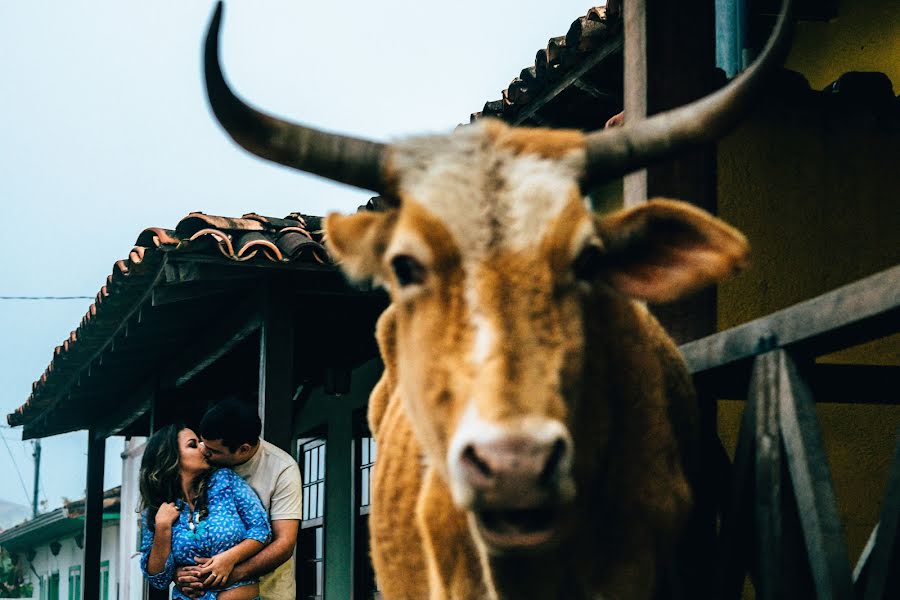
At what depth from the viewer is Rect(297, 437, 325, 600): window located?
12875 mm

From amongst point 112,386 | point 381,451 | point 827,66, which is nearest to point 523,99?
point 827,66

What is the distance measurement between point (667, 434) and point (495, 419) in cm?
100

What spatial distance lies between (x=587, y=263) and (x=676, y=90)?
1.53 m

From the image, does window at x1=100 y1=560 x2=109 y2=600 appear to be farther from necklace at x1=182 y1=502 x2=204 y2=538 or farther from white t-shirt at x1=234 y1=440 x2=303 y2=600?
necklace at x1=182 y1=502 x2=204 y2=538

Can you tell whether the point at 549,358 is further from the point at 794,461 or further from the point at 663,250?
the point at 794,461

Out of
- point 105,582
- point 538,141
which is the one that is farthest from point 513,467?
point 105,582

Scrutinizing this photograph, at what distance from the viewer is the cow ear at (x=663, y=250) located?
3037 mm

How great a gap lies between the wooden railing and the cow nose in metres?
0.78

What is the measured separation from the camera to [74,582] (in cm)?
3123

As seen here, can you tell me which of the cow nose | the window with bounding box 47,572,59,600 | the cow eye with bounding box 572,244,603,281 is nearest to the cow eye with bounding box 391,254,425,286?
the cow eye with bounding box 572,244,603,281

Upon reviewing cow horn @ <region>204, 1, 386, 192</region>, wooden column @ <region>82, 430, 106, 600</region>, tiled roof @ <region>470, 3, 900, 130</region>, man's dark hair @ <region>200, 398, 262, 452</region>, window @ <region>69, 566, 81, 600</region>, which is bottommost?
window @ <region>69, 566, 81, 600</region>

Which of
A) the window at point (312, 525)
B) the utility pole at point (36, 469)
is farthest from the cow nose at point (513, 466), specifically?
the utility pole at point (36, 469)

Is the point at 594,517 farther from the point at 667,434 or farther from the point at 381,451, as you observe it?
the point at 381,451

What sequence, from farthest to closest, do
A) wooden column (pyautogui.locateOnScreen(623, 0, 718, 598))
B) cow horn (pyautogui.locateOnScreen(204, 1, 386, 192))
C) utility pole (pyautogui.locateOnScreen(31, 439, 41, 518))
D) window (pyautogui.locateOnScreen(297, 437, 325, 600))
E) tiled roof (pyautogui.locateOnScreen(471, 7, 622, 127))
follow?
utility pole (pyautogui.locateOnScreen(31, 439, 41, 518)) < window (pyautogui.locateOnScreen(297, 437, 325, 600)) < tiled roof (pyautogui.locateOnScreen(471, 7, 622, 127)) < wooden column (pyautogui.locateOnScreen(623, 0, 718, 598)) < cow horn (pyautogui.locateOnScreen(204, 1, 386, 192))
